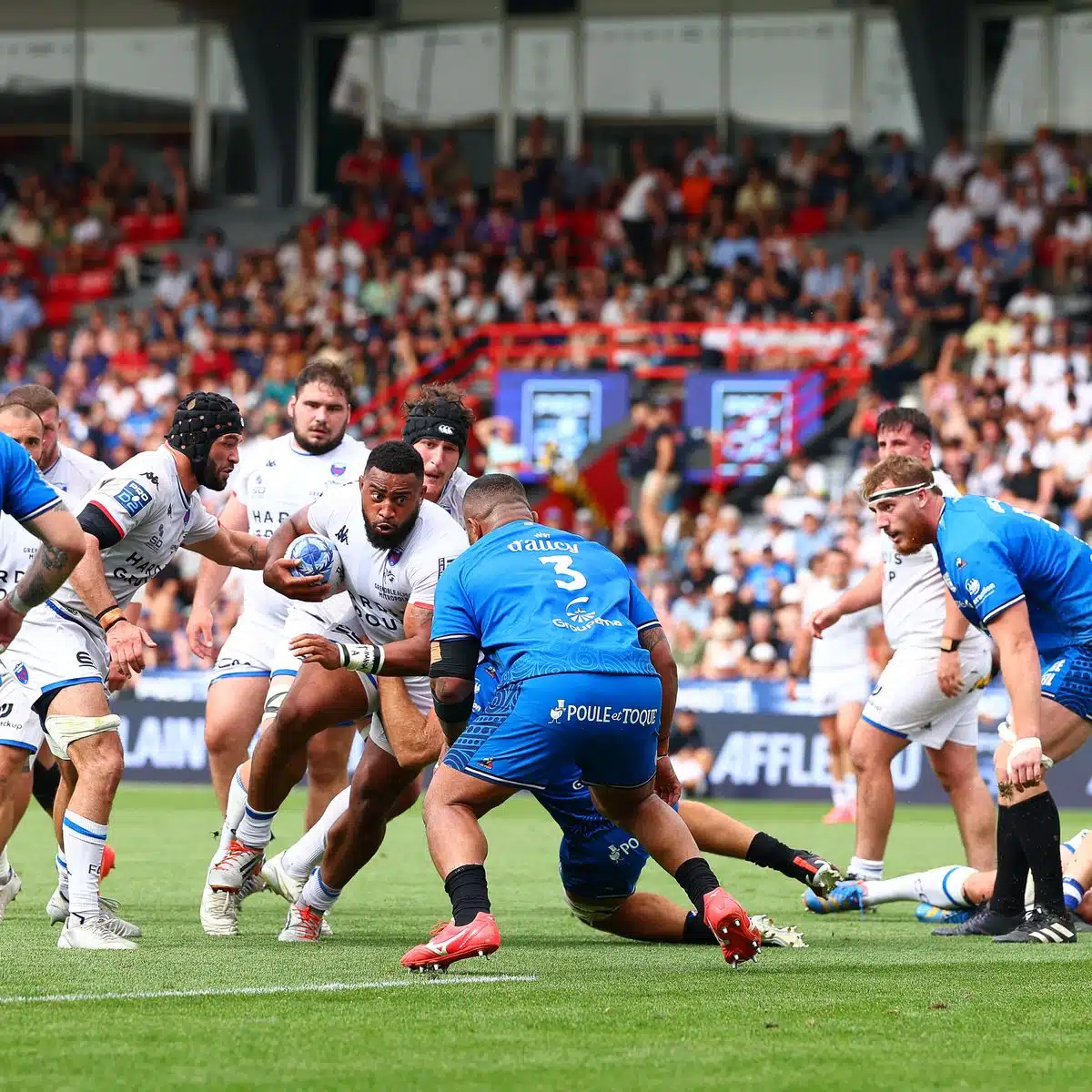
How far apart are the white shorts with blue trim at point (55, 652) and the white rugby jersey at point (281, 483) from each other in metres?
1.79

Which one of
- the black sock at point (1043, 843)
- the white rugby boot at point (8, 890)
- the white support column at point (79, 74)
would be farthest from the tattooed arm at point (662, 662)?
the white support column at point (79, 74)

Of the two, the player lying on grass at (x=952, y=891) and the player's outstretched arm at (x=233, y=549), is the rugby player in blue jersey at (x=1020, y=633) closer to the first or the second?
the player lying on grass at (x=952, y=891)

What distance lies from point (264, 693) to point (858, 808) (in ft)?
10.3

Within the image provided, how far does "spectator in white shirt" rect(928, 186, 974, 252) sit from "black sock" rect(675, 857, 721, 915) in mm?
20635

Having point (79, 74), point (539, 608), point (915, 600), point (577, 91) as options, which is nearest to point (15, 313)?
point (79, 74)

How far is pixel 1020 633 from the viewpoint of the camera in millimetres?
7816

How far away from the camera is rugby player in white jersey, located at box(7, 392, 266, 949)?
26.1ft

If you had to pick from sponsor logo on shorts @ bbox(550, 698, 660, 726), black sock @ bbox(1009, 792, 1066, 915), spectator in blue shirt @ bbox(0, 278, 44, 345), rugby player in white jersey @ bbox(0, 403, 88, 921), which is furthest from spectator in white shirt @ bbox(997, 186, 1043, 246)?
sponsor logo on shorts @ bbox(550, 698, 660, 726)

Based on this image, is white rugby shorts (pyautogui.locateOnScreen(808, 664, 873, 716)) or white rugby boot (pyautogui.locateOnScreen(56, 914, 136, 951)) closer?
white rugby boot (pyautogui.locateOnScreen(56, 914, 136, 951))

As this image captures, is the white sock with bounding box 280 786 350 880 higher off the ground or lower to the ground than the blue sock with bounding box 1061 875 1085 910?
higher

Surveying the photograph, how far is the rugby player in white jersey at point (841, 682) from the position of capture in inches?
668

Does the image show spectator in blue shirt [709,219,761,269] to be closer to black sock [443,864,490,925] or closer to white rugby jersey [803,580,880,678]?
white rugby jersey [803,580,880,678]

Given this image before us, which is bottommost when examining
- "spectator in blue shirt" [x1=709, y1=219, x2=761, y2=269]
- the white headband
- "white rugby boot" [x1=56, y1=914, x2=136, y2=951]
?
"white rugby boot" [x1=56, y1=914, x2=136, y2=951]

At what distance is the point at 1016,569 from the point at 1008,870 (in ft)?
4.28
